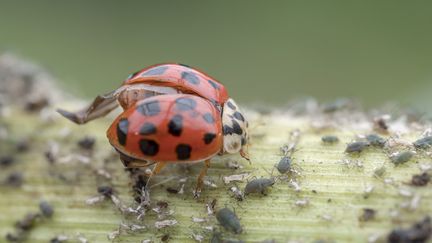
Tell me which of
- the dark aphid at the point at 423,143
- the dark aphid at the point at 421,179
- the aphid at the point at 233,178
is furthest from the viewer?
the aphid at the point at 233,178

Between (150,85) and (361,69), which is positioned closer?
(150,85)

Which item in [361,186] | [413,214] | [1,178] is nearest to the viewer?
[413,214]

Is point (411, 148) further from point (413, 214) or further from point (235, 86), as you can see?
point (235, 86)

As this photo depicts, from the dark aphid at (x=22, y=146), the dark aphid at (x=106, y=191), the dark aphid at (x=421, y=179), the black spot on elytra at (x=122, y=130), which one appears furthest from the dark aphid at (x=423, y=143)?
the dark aphid at (x=22, y=146)

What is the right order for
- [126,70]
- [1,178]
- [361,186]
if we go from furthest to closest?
1. [126,70]
2. [1,178]
3. [361,186]

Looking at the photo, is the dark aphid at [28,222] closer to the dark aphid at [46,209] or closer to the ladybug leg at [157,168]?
the dark aphid at [46,209]

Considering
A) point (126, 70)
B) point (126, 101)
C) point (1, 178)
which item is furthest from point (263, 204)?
point (126, 70)
